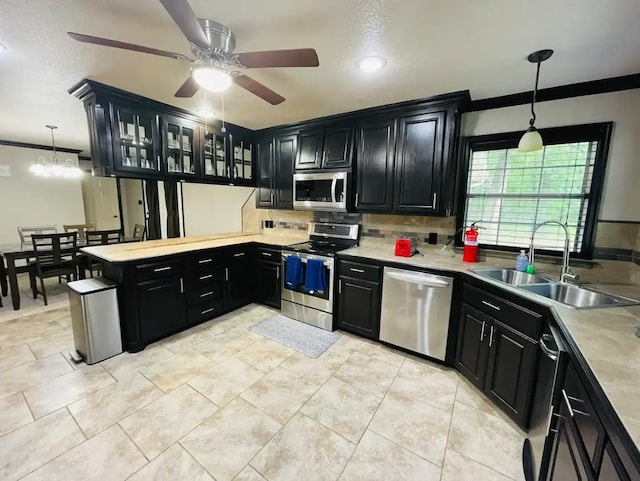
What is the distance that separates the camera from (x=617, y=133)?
7.01 feet

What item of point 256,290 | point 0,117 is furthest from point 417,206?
point 0,117

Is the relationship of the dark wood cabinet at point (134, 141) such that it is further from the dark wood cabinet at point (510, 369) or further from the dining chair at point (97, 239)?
the dark wood cabinet at point (510, 369)

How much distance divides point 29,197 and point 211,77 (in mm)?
6011

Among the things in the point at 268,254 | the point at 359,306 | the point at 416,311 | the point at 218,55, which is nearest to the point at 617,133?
the point at 416,311

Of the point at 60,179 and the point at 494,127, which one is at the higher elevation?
the point at 494,127

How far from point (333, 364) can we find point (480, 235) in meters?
1.93

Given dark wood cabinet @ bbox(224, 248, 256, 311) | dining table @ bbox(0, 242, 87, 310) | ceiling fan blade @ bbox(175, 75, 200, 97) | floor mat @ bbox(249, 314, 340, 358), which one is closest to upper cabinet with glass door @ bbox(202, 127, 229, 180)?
dark wood cabinet @ bbox(224, 248, 256, 311)

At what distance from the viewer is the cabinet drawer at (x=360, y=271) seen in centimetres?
274

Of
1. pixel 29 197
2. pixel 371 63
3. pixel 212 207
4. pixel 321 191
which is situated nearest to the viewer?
pixel 371 63

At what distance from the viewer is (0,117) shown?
3.43 m

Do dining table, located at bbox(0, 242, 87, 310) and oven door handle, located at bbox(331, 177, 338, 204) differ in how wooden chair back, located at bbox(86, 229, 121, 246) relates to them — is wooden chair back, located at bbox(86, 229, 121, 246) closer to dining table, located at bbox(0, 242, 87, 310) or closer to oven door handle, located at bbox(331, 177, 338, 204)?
dining table, located at bbox(0, 242, 87, 310)

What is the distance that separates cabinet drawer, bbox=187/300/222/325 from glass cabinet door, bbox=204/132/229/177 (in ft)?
5.25

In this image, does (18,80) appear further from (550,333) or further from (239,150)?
(550,333)

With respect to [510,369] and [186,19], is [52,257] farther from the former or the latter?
[510,369]
